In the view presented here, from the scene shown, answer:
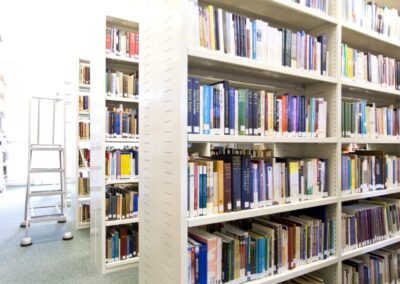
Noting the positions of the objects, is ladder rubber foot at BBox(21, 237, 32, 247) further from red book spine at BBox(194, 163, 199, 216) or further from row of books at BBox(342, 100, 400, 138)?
row of books at BBox(342, 100, 400, 138)

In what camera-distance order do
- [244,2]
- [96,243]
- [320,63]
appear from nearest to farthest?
[244,2] < [320,63] < [96,243]

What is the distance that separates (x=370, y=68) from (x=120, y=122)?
2.15 metres

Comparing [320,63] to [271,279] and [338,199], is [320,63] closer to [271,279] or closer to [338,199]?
[338,199]

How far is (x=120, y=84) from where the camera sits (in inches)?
107

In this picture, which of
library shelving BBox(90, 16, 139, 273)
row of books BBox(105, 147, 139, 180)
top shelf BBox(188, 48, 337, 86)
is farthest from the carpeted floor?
top shelf BBox(188, 48, 337, 86)

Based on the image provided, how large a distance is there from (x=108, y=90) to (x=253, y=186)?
1.87 meters

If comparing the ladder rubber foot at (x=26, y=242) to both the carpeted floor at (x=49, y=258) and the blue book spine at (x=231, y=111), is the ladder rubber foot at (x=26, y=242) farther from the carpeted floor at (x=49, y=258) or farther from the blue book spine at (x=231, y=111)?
the blue book spine at (x=231, y=111)

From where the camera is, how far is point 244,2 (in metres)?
1.49

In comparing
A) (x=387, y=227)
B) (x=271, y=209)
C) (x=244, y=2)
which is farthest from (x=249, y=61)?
(x=387, y=227)

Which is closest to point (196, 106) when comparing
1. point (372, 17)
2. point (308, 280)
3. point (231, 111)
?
point (231, 111)

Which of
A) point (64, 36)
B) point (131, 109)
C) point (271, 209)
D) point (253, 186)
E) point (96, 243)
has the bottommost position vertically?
point (96, 243)

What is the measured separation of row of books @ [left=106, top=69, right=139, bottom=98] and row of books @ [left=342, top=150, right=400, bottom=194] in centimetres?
201

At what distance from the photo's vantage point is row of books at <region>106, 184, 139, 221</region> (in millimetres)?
2557

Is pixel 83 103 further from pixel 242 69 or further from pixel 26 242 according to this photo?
pixel 242 69
